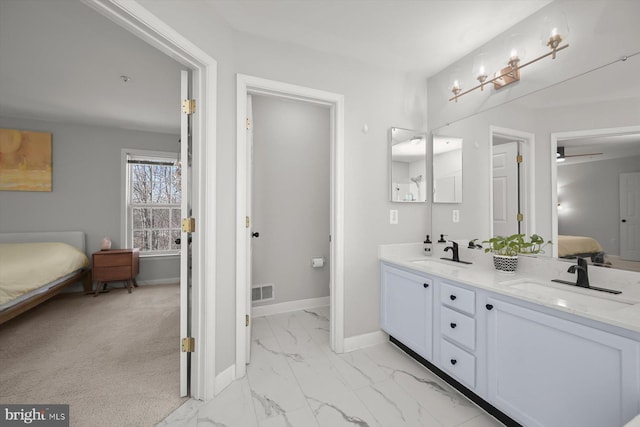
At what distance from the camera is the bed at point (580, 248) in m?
1.48

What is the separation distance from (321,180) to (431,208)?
1440 mm

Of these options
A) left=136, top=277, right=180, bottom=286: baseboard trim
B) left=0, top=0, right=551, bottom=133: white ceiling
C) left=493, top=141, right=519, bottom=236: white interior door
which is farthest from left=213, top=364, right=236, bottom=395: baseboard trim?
left=136, top=277, right=180, bottom=286: baseboard trim

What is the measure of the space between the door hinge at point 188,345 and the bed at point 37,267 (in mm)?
2111

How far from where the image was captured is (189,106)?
1.69 m

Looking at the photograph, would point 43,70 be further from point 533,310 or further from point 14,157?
point 533,310

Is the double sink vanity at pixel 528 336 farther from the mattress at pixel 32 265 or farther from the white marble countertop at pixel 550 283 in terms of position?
the mattress at pixel 32 265

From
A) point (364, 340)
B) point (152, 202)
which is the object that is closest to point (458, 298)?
point (364, 340)

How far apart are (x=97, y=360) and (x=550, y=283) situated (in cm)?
333

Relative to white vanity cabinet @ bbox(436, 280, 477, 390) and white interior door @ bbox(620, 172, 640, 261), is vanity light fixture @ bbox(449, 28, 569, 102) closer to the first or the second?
white interior door @ bbox(620, 172, 640, 261)

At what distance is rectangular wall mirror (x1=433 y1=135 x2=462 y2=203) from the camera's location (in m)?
2.28

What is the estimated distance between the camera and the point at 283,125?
3.19m

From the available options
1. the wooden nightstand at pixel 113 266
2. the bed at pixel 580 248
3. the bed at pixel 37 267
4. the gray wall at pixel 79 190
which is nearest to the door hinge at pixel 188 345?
the bed at pixel 37 267

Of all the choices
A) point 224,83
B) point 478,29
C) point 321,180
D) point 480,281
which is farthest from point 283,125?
point 480,281

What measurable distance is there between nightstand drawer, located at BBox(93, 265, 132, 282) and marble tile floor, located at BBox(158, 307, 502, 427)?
8.81ft
